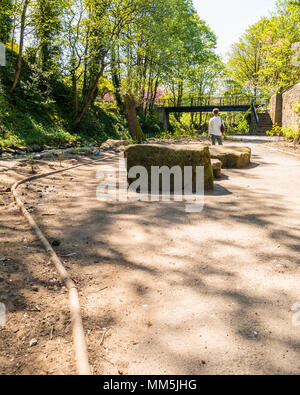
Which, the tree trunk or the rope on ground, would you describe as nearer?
the rope on ground

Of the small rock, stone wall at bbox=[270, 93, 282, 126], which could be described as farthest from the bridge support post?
the small rock

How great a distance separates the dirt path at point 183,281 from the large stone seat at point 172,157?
104cm

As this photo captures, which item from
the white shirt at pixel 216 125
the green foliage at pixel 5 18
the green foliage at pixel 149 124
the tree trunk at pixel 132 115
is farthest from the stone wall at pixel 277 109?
the green foliage at pixel 5 18

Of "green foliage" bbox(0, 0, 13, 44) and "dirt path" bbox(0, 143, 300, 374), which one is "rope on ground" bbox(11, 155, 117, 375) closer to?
"dirt path" bbox(0, 143, 300, 374)

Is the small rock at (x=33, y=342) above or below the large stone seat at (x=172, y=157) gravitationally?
below

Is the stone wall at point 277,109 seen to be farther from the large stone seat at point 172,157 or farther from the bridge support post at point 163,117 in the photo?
the large stone seat at point 172,157

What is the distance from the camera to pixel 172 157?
611cm

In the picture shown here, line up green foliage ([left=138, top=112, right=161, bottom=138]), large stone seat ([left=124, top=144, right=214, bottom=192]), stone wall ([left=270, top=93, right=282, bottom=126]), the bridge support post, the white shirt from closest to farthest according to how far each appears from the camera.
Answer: large stone seat ([left=124, top=144, right=214, bottom=192])
the white shirt
stone wall ([left=270, top=93, right=282, bottom=126])
green foliage ([left=138, top=112, right=161, bottom=138])
the bridge support post

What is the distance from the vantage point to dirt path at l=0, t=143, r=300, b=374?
181 cm

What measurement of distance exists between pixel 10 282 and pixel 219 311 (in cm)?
174

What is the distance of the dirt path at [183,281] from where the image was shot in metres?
1.81

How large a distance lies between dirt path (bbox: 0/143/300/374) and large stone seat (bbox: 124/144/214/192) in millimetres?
1035

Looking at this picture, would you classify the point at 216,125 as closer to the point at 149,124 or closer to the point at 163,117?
the point at 149,124
